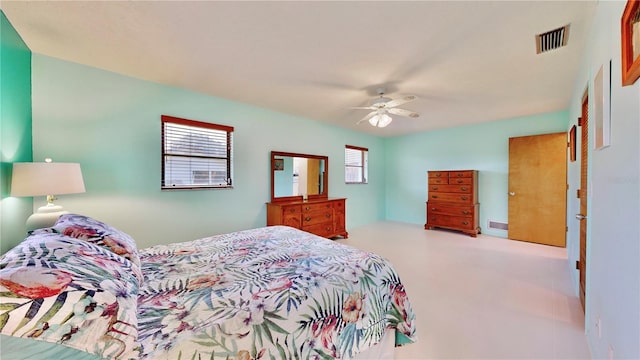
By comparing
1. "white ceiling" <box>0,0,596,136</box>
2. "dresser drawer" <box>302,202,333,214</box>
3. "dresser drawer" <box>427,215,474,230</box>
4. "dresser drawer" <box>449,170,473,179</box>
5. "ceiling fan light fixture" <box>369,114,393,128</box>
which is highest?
"white ceiling" <box>0,0,596,136</box>

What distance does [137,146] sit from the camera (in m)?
2.82

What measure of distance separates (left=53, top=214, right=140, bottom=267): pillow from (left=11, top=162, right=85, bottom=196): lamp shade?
0.62m

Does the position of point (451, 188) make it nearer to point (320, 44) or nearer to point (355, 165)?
point (355, 165)

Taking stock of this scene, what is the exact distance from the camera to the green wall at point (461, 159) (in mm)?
4664

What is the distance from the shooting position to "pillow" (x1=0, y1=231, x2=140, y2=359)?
2.20 feet

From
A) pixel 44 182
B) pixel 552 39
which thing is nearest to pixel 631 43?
pixel 552 39

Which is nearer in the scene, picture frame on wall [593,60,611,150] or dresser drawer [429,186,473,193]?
picture frame on wall [593,60,611,150]

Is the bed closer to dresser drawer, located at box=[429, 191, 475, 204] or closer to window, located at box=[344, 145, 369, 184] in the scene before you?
window, located at box=[344, 145, 369, 184]

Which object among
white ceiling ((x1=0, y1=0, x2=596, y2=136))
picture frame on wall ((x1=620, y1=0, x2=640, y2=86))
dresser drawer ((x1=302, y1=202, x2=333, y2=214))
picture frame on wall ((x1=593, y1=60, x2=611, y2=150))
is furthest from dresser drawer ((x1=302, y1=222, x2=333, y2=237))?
picture frame on wall ((x1=620, y1=0, x2=640, y2=86))

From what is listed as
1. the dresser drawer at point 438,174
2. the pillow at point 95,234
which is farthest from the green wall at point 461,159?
the pillow at point 95,234

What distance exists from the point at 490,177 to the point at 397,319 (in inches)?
187

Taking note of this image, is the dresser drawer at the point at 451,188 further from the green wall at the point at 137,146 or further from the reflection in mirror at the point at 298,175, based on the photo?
the green wall at the point at 137,146

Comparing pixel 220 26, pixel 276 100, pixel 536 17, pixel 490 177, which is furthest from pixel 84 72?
pixel 490 177

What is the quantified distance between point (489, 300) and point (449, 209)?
306cm
